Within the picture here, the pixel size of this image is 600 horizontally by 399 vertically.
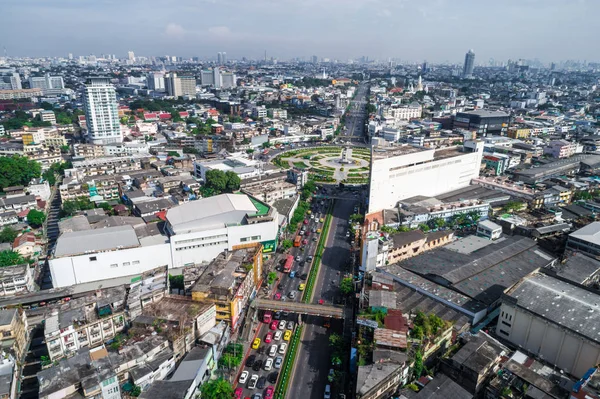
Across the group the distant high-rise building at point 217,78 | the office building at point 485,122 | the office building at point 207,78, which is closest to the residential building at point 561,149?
the office building at point 485,122

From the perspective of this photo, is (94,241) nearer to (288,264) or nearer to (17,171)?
(288,264)

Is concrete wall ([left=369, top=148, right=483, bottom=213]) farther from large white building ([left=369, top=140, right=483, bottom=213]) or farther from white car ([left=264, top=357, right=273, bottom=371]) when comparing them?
white car ([left=264, top=357, right=273, bottom=371])

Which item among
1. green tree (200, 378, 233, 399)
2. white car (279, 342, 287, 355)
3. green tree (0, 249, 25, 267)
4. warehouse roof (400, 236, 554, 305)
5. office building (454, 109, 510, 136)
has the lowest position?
white car (279, 342, 287, 355)

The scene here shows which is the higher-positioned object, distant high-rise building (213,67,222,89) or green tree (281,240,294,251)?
distant high-rise building (213,67,222,89)

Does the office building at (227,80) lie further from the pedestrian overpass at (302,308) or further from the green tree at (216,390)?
the green tree at (216,390)

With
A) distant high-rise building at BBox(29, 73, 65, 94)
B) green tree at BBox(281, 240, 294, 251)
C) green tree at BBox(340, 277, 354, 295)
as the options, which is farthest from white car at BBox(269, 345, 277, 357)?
distant high-rise building at BBox(29, 73, 65, 94)

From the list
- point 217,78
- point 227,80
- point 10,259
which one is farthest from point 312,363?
point 227,80
